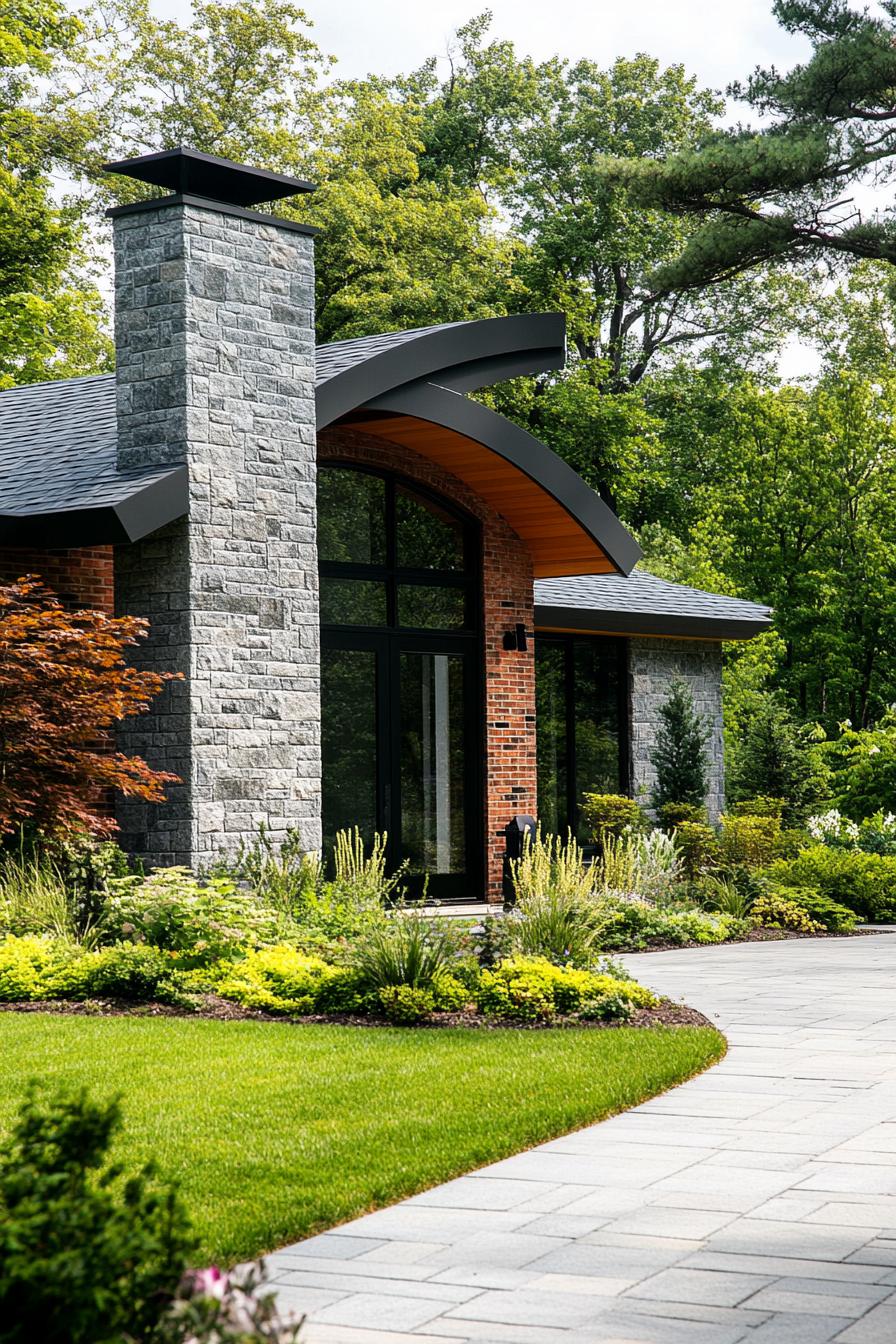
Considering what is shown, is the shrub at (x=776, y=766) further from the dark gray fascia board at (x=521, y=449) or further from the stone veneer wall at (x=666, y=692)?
the dark gray fascia board at (x=521, y=449)

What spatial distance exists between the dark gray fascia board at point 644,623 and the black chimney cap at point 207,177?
6.06 meters

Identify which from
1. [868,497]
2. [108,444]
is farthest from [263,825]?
[868,497]

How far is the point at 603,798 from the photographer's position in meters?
18.4

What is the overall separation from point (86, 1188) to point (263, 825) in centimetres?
961

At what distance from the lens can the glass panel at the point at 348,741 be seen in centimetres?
1475

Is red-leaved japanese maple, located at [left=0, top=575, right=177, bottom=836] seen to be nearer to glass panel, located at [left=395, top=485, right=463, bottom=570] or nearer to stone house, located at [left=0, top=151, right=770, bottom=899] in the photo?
stone house, located at [left=0, top=151, right=770, bottom=899]

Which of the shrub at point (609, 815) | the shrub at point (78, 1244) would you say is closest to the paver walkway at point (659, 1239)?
the shrub at point (78, 1244)

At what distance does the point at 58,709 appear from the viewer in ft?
37.2

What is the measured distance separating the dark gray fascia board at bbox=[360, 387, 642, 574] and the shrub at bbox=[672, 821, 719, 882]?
9.37 ft

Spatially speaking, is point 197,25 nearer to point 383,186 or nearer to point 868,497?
point 383,186

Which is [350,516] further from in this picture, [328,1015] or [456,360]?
[328,1015]

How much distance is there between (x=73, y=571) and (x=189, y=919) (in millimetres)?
3846

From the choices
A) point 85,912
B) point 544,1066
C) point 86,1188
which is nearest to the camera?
point 86,1188

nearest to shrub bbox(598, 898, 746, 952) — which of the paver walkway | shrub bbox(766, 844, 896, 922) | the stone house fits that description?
shrub bbox(766, 844, 896, 922)
